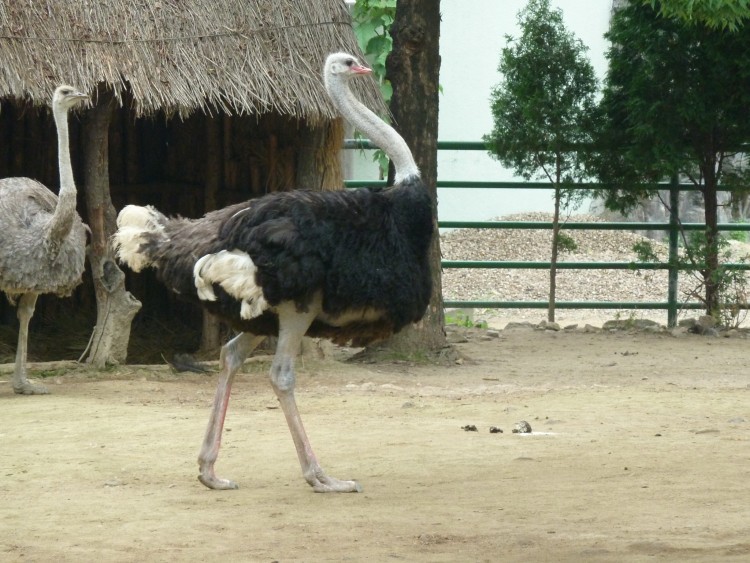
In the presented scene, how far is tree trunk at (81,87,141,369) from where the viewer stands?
370 inches

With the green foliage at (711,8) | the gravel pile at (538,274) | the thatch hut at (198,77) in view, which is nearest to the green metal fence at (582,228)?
the thatch hut at (198,77)

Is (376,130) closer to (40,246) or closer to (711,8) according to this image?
(711,8)

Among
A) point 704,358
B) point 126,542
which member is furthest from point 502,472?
point 704,358

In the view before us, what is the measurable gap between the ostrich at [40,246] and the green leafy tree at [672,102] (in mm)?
5802

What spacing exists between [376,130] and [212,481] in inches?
68.7

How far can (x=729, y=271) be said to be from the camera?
12836 millimetres

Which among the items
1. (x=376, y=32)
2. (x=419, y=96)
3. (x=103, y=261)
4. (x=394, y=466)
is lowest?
(x=394, y=466)

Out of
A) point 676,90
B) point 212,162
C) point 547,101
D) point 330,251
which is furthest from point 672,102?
point 330,251

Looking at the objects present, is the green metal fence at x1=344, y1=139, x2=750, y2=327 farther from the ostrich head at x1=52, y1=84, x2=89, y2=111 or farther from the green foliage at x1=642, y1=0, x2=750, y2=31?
the green foliage at x1=642, y1=0, x2=750, y2=31

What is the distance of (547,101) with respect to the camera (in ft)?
41.1

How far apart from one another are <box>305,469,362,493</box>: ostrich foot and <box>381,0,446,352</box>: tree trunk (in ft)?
15.6

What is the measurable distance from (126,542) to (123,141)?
791cm

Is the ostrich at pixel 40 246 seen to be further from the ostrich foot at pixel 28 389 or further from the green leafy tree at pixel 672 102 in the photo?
the green leafy tree at pixel 672 102

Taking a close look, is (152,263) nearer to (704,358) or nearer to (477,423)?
(477,423)
